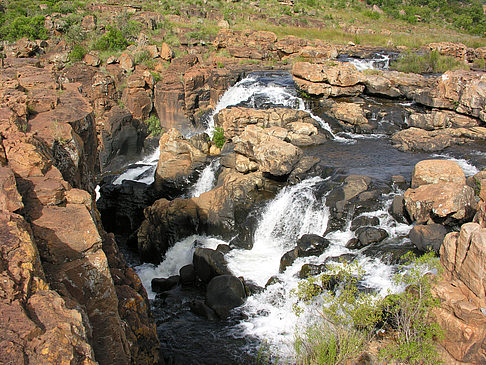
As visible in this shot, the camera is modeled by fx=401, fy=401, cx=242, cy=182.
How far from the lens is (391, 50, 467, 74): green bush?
2744 centimetres

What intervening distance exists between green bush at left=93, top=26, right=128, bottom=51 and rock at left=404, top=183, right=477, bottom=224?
89.4ft

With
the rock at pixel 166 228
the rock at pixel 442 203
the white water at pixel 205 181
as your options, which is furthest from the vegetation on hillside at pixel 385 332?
the white water at pixel 205 181

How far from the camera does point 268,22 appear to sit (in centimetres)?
4197

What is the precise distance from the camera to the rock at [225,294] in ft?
37.0

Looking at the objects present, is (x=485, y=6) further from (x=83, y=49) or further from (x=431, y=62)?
(x=83, y=49)

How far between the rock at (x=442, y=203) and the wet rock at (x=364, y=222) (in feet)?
3.47

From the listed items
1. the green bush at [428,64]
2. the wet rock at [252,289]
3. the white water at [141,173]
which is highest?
the green bush at [428,64]

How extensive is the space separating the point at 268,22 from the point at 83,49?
19.7 metres

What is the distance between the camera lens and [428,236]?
1132 centimetres

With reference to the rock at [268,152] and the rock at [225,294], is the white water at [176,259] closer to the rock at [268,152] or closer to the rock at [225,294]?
the rock at [225,294]

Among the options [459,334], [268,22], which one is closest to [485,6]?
[268,22]

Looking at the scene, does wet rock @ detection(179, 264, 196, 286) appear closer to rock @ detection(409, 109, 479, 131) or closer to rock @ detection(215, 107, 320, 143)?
rock @ detection(215, 107, 320, 143)

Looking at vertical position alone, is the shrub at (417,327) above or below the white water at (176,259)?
above

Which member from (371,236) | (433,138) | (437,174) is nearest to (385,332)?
(371,236)
